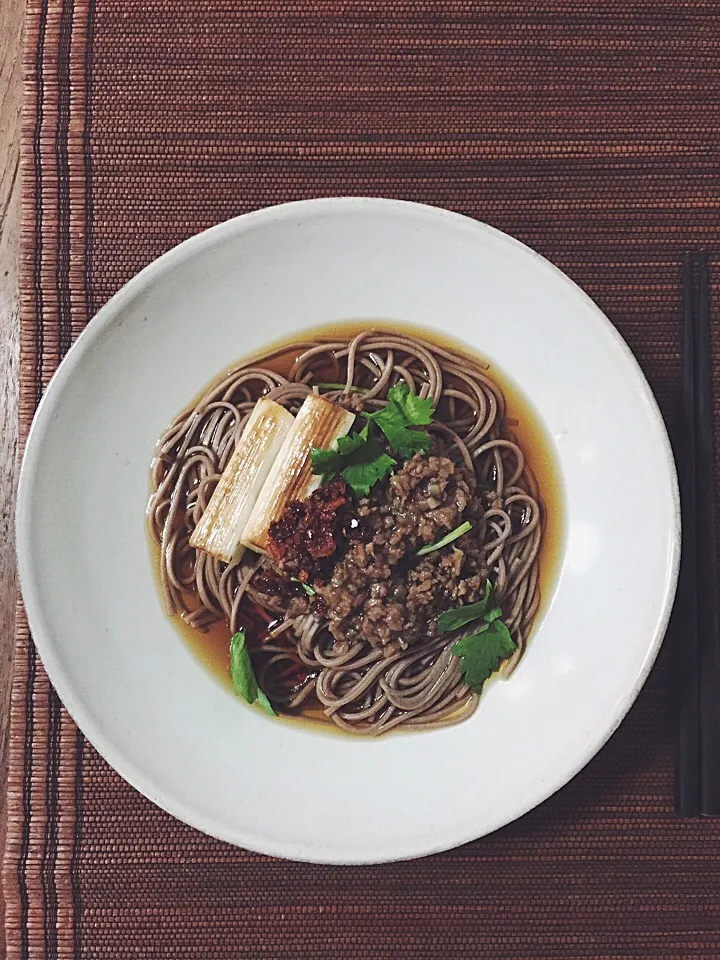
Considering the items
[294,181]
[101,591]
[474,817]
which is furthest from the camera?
[294,181]

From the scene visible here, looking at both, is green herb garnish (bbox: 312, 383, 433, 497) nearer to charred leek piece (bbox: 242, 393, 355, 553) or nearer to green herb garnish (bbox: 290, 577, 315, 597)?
charred leek piece (bbox: 242, 393, 355, 553)

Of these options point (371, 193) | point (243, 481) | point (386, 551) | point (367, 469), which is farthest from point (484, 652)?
point (371, 193)

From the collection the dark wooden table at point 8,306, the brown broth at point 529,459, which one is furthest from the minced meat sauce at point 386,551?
the dark wooden table at point 8,306

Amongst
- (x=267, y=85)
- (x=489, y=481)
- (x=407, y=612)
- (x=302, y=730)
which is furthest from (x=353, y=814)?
(x=267, y=85)

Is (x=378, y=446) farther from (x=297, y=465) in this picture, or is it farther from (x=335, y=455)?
(x=297, y=465)

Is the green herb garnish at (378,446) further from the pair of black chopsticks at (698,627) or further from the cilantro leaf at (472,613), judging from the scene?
the pair of black chopsticks at (698,627)

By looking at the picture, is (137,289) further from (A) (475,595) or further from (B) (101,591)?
(A) (475,595)
